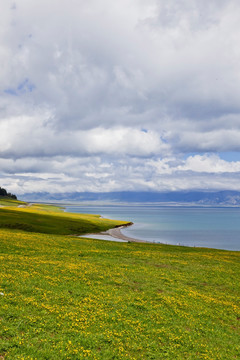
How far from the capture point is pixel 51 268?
29.3 meters

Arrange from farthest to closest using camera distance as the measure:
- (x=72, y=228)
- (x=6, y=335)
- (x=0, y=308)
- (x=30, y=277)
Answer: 1. (x=72, y=228)
2. (x=30, y=277)
3. (x=0, y=308)
4. (x=6, y=335)

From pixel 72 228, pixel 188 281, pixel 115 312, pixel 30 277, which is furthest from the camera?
pixel 72 228

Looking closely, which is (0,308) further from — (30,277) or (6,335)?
(30,277)

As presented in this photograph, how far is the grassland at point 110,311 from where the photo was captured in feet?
Result: 52.3

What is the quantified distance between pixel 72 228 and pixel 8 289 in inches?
3463

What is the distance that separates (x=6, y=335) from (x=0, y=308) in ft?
10.2

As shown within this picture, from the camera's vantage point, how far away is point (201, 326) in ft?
68.6

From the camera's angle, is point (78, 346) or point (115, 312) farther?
point (115, 312)

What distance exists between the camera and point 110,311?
68.2 feet

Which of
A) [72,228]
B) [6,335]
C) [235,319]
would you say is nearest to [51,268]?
[6,335]

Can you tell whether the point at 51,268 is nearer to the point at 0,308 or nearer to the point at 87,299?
the point at 87,299

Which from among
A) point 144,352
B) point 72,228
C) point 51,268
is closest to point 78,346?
point 144,352

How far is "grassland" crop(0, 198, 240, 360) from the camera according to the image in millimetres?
15938

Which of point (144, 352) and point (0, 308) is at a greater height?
point (0, 308)
